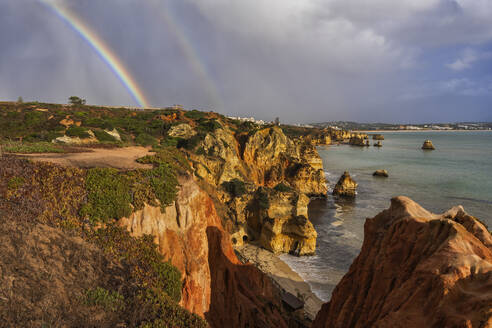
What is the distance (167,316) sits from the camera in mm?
5848

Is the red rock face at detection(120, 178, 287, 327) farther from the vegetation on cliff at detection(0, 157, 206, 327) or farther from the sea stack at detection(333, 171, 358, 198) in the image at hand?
the sea stack at detection(333, 171, 358, 198)

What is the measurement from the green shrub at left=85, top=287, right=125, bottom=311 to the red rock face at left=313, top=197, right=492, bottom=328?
6840 millimetres

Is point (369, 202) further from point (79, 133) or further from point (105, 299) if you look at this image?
point (105, 299)

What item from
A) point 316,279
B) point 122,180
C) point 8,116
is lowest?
point 316,279

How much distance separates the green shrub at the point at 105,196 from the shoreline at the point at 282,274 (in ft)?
45.9

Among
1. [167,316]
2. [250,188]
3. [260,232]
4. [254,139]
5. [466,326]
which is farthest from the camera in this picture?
[254,139]

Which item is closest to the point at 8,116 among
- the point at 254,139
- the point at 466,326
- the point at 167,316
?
the point at 254,139

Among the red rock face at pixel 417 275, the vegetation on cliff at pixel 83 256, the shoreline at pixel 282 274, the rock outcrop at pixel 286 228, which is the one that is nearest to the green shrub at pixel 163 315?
the vegetation on cliff at pixel 83 256

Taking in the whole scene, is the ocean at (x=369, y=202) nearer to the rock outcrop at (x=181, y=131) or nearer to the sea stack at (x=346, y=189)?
the sea stack at (x=346, y=189)

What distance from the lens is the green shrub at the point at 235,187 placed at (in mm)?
27667

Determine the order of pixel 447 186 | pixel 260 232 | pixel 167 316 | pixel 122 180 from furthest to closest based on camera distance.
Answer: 1. pixel 447 186
2. pixel 260 232
3. pixel 122 180
4. pixel 167 316

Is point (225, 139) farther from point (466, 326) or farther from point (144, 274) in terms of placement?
point (466, 326)

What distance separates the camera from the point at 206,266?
36.9ft

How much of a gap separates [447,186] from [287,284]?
4913cm
